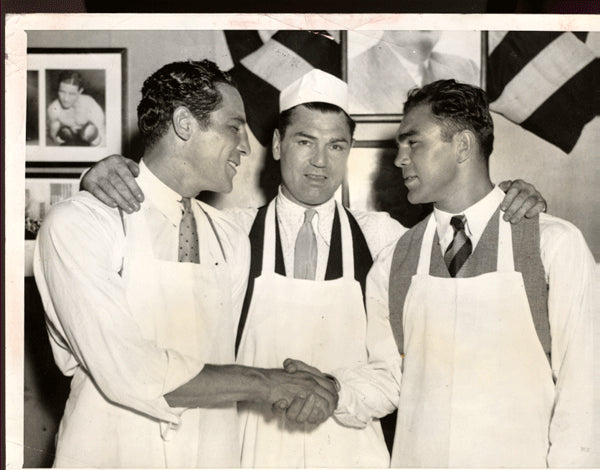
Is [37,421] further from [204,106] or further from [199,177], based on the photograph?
[204,106]

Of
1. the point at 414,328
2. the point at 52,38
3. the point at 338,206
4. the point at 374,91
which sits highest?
the point at 52,38

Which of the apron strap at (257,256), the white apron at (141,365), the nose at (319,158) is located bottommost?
the white apron at (141,365)

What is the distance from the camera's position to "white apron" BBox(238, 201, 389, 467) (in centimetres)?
186

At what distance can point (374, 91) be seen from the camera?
1.94 metres

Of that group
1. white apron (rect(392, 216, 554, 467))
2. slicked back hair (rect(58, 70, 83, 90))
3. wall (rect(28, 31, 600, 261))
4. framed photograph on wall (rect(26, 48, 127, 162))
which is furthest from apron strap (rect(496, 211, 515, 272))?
slicked back hair (rect(58, 70, 83, 90))

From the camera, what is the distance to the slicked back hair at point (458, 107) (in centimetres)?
190

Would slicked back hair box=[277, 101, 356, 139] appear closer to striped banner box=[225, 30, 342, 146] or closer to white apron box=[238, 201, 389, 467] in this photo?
striped banner box=[225, 30, 342, 146]

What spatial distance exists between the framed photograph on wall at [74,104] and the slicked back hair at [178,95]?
0.09 m

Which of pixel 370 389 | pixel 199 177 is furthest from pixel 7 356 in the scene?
pixel 370 389

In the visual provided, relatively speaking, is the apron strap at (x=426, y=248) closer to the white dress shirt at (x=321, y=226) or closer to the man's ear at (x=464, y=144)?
the white dress shirt at (x=321, y=226)

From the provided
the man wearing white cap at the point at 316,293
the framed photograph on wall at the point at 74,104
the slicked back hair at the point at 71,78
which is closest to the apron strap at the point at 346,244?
the man wearing white cap at the point at 316,293

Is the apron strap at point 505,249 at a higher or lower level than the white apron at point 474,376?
higher

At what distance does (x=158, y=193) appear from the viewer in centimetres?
185

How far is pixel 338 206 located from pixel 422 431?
584 millimetres
